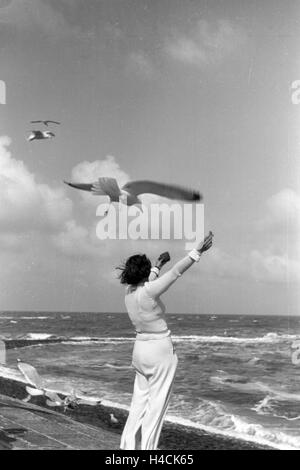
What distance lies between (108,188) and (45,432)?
2087mm

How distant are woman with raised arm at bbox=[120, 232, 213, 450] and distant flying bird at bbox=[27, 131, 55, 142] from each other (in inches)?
99.8

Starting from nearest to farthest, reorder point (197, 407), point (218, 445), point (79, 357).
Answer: point (218, 445) < point (197, 407) < point (79, 357)

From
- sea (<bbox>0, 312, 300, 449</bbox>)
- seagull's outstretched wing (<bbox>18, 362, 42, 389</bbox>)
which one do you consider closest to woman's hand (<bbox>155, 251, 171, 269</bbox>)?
sea (<bbox>0, 312, 300, 449</bbox>)

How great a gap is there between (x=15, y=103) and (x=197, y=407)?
13.5ft

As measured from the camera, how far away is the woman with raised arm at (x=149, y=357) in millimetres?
3744

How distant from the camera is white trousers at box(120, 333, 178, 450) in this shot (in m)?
3.75

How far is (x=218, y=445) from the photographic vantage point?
5191 mm

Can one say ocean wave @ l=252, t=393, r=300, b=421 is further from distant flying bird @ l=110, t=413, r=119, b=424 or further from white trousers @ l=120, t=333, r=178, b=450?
white trousers @ l=120, t=333, r=178, b=450

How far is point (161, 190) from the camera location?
5.96 meters

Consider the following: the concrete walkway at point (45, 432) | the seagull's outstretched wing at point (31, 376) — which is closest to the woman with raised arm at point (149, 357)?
the concrete walkway at point (45, 432)

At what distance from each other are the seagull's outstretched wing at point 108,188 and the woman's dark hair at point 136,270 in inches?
76.3
